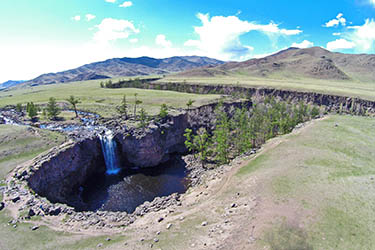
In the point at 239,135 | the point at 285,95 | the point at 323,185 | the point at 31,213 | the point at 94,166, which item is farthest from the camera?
the point at 285,95

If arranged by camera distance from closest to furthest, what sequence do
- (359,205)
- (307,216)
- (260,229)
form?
(260,229), (307,216), (359,205)

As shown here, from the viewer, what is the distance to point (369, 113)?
102 meters

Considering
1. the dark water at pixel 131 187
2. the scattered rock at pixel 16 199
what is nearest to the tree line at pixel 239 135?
the dark water at pixel 131 187

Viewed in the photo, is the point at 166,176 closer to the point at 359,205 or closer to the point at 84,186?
the point at 84,186

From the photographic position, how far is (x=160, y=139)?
7506 cm

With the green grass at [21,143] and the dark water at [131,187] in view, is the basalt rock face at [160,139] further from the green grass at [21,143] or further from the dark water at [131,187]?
the green grass at [21,143]

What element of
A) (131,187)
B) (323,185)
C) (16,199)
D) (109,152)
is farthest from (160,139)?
(323,185)

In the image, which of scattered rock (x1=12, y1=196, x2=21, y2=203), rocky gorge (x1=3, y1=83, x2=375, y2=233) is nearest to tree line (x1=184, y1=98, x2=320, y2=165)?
rocky gorge (x1=3, y1=83, x2=375, y2=233)

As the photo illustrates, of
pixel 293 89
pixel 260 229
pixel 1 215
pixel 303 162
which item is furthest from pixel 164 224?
pixel 293 89

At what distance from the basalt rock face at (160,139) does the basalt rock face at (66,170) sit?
8.81 metres

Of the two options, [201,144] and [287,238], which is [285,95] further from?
[287,238]

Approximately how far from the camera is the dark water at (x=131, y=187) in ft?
163

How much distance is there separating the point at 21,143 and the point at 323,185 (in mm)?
69472

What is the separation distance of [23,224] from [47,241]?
20.8ft
